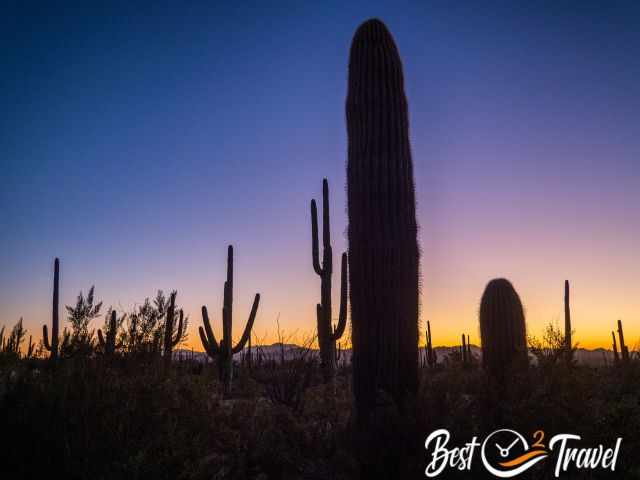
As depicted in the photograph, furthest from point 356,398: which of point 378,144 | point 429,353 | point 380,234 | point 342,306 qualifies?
point 429,353

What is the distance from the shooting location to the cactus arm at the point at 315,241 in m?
15.5

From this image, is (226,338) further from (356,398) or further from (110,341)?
(356,398)

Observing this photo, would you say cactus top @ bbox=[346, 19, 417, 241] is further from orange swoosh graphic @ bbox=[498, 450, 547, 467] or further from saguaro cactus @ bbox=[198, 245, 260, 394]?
saguaro cactus @ bbox=[198, 245, 260, 394]

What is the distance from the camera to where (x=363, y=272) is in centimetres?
701

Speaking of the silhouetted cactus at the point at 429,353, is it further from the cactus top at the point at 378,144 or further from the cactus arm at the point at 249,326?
the cactus top at the point at 378,144

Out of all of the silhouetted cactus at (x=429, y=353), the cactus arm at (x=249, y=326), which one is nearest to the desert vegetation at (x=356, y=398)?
the cactus arm at (x=249, y=326)

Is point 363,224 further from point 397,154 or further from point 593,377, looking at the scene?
point 593,377

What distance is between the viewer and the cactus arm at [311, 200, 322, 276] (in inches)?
612

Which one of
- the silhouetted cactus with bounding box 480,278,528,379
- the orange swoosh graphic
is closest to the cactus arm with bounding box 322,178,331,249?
the silhouetted cactus with bounding box 480,278,528,379

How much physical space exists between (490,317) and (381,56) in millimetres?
5713

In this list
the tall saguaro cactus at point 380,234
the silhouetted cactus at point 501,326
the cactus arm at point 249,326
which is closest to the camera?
the tall saguaro cactus at point 380,234

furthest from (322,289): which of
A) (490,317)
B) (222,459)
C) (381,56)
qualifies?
(222,459)

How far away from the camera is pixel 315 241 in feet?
51.1

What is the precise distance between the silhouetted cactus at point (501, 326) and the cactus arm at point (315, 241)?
17.9ft
